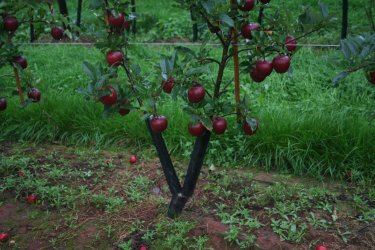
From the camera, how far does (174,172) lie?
7.72 ft

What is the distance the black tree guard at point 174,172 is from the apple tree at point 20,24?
795 millimetres

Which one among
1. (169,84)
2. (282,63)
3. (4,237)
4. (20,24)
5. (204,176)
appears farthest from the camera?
(204,176)

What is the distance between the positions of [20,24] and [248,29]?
4.54ft

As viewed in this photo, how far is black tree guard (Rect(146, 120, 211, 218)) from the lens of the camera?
2188mm

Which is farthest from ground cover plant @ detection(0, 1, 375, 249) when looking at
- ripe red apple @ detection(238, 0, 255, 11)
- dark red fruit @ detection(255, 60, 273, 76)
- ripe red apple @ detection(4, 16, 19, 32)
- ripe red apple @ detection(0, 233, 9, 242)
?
ripe red apple @ detection(4, 16, 19, 32)

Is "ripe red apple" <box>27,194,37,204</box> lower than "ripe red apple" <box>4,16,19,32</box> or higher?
lower

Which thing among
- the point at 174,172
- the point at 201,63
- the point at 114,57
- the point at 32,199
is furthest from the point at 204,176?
the point at 114,57

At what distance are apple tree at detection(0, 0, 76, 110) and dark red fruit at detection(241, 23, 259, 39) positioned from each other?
1055mm

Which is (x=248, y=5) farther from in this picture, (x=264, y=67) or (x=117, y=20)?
(x=117, y=20)

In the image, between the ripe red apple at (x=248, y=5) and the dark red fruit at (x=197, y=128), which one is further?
the dark red fruit at (x=197, y=128)

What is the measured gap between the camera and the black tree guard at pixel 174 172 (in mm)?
2188

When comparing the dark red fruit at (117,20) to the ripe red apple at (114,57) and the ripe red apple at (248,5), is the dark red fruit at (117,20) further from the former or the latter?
the ripe red apple at (248,5)

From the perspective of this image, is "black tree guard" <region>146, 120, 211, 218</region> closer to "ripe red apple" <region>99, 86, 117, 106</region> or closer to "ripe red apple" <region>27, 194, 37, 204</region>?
"ripe red apple" <region>99, 86, 117, 106</region>

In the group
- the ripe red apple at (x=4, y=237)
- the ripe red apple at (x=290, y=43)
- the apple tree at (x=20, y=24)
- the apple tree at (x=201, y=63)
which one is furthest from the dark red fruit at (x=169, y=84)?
the ripe red apple at (x=4, y=237)
